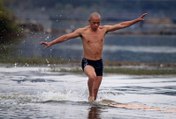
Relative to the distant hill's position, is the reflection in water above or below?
below

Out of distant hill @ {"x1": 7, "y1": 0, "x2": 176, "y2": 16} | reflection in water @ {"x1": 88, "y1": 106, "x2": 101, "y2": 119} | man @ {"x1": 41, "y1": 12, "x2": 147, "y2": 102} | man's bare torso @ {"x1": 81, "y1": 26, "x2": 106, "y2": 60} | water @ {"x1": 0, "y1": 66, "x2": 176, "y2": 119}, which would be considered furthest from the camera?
distant hill @ {"x1": 7, "y1": 0, "x2": 176, "y2": 16}

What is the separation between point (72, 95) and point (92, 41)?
238 centimetres

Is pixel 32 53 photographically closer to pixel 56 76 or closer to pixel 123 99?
pixel 56 76

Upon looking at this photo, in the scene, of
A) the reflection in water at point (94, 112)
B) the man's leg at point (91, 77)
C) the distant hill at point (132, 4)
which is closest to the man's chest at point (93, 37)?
the man's leg at point (91, 77)

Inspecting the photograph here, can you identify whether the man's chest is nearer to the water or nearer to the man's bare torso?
the man's bare torso

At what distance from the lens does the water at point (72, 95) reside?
1708cm

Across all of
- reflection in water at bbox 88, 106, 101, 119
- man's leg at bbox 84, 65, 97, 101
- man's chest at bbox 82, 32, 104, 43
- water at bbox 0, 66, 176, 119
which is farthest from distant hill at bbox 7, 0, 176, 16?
reflection in water at bbox 88, 106, 101, 119

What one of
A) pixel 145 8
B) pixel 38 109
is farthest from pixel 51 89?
pixel 145 8

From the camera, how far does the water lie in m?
17.1

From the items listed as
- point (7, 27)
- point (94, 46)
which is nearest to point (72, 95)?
point (94, 46)

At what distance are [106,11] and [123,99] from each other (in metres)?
129

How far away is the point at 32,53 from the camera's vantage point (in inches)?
1451

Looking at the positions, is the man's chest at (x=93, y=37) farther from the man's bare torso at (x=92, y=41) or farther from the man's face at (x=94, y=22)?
the man's face at (x=94, y=22)

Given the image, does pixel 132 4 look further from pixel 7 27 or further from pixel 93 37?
pixel 93 37
